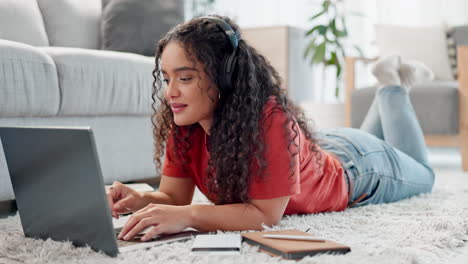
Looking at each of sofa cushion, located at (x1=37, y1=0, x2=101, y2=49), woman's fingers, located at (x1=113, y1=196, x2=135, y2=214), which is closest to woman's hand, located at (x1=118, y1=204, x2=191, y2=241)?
woman's fingers, located at (x1=113, y1=196, x2=135, y2=214)

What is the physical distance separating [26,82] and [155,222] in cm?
72

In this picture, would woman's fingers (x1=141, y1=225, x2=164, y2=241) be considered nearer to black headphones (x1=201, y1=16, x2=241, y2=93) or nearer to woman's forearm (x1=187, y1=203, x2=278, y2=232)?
woman's forearm (x1=187, y1=203, x2=278, y2=232)

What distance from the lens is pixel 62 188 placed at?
95cm

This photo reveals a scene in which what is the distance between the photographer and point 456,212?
1458 mm

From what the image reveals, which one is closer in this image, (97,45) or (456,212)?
(456,212)

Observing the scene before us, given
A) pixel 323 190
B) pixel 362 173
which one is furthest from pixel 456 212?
pixel 323 190

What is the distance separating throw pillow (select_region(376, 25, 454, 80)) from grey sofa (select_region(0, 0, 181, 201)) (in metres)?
1.93

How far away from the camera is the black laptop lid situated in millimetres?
882

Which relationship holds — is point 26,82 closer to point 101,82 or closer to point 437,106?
point 101,82

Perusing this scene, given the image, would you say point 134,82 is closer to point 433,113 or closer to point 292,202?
point 292,202

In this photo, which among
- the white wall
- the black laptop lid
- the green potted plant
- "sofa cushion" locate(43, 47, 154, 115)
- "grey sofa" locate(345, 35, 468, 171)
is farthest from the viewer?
the white wall

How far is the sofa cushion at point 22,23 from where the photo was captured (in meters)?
→ 2.14

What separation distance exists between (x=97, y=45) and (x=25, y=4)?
356mm

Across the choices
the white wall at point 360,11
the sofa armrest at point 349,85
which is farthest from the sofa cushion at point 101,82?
the white wall at point 360,11
